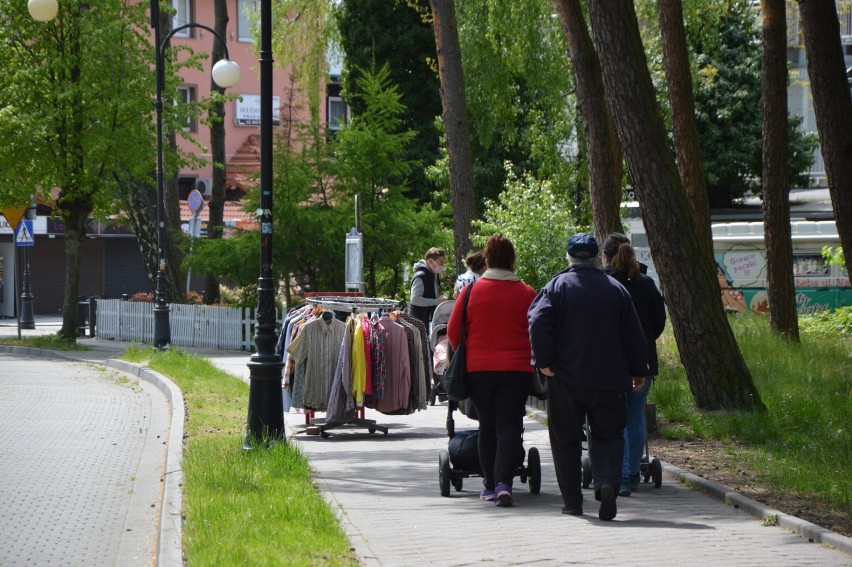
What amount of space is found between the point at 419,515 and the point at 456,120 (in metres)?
12.6

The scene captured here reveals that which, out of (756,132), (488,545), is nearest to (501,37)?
(488,545)

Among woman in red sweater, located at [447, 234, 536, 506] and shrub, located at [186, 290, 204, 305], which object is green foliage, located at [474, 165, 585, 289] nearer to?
shrub, located at [186, 290, 204, 305]

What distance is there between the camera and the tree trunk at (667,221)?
12.7 m

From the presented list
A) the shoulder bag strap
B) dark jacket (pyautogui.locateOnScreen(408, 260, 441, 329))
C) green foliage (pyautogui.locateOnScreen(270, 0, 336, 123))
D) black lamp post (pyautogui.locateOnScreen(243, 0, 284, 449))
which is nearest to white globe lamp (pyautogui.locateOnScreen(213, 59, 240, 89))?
green foliage (pyautogui.locateOnScreen(270, 0, 336, 123))

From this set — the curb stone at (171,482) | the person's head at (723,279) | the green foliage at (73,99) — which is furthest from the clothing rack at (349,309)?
the person's head at (723,279)

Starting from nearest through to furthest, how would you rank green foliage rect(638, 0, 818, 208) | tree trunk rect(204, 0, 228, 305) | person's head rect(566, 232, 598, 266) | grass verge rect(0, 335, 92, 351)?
person's head rect(566, 232, 598, 266), grass verge rect(0, 335, 92, 351), tree trunk rect(204, 0, 228, 305), green foliage rect(638, 0, 818, 208)

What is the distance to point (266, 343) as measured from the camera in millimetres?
11000

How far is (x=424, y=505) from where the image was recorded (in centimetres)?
871

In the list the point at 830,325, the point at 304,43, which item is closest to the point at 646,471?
the point at 830,325

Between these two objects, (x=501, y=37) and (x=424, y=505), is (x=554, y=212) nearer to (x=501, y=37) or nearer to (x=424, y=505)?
(x=501, y=37)

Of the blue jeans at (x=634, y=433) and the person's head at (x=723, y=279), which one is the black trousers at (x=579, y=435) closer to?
the blue jeans at (x=634, y=433)

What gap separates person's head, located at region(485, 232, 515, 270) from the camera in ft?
29.1

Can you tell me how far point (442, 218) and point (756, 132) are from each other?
1869 centimetres

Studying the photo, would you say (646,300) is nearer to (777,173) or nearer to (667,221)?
(667,221)
